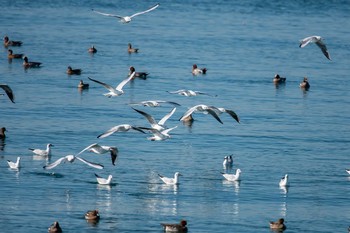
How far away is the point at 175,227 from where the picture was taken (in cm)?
2762

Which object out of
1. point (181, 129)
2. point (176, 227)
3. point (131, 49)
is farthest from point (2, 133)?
point (131, 49)

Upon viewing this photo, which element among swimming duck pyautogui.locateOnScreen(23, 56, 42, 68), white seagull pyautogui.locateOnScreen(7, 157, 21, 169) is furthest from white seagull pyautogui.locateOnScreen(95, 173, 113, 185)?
swimming duck pyautogui.locateOnScreen(23, 56, 42, 68)

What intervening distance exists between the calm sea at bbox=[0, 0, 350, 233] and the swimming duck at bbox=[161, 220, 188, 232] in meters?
0.31

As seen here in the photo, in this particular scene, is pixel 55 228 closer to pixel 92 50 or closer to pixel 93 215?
pixel 93 215

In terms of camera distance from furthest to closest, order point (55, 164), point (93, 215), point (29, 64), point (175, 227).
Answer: point (29, 64), point (55, 164), point (93, 215), point (175, 227)

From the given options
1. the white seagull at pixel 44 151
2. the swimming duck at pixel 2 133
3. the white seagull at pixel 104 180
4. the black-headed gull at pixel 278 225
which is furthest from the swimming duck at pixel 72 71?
the black-headed gull at pixel 278 225

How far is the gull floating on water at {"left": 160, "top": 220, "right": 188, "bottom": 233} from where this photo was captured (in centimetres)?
2758

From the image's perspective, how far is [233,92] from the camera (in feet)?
160

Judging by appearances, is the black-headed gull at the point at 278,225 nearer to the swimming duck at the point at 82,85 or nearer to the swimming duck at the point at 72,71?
the swimming duck at the point at 82,85

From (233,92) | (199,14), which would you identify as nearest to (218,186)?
(233,92)

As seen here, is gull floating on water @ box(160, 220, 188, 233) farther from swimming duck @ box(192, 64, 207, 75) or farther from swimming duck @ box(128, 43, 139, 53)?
swimming duck @ box(128, 43, 139, 53)

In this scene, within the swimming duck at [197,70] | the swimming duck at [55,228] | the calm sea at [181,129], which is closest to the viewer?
the swimming duck at [55,228]

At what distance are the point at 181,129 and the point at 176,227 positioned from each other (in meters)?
13.9

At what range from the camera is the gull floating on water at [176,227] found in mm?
27578
